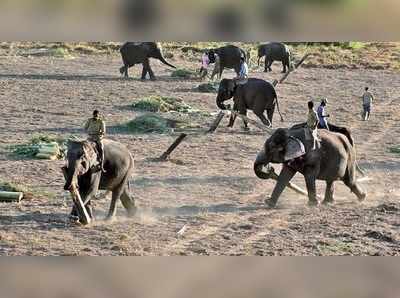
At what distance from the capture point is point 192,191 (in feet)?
43.9

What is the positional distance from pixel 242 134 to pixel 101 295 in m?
18.0

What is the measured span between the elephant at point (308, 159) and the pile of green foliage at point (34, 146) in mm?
4801

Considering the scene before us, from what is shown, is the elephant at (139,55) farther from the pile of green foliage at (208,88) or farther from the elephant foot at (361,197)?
the elephant foot at (361,197)

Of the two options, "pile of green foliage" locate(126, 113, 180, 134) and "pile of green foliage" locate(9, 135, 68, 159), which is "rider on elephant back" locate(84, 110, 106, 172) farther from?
"pile of green foliage" locate(126, 113, 180, 134)

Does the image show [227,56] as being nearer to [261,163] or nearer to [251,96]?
[251,96]

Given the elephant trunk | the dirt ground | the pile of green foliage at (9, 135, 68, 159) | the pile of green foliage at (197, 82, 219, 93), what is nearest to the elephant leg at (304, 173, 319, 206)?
the dirt ground

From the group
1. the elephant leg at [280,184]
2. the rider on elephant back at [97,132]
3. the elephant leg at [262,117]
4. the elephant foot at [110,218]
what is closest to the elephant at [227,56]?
the elephant leg at [262,117]

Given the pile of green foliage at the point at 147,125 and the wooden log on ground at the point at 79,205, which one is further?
the pile of green foliage at the point at 147,125

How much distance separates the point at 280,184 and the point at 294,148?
2.07 feet

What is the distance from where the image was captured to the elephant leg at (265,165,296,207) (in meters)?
12.3

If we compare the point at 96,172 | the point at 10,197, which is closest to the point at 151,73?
the point at 10,197

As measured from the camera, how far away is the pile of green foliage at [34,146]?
1553 centimetres

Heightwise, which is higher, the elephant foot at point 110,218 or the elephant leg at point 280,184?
the elephant leg at point 280,184
